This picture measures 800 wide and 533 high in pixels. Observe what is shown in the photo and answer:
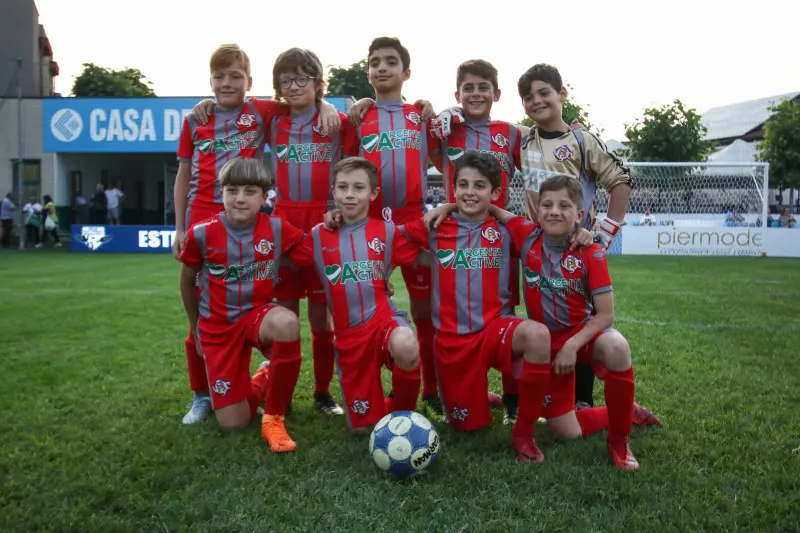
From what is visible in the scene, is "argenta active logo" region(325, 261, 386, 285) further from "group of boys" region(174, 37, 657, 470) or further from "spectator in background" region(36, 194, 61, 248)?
"spectator in background" region(36, 194, 61, 248)

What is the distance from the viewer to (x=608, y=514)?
214cm

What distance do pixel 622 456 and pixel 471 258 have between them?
3.46 feet

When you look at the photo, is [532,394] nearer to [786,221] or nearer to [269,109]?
[269,109]

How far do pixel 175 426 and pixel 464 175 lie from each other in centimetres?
182

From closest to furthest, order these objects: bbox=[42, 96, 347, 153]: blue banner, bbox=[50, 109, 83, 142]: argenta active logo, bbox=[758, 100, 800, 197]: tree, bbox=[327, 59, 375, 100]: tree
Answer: bbox=[42, 96, 347, 153]: blue banner < bbox=[50, 109, 83, 142]: argenta active logo < bbox=[758, 100, 800, 197]: tree < bbox=[327, 59, 375, 100]: tree

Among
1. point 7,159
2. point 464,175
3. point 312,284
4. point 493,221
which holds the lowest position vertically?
point 312,284

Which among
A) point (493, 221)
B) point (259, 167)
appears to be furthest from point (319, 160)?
point (493, 221)

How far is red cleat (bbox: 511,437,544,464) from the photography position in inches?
102

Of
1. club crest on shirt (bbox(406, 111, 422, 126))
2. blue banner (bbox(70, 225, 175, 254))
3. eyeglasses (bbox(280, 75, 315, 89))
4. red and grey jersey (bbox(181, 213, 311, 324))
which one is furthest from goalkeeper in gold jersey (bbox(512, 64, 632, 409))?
blue banner (bbox(70, 225, 175, 254))

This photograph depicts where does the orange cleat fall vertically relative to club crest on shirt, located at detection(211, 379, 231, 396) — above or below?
below

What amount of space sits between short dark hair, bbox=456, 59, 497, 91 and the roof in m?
45.1

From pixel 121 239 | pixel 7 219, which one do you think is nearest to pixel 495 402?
pixel 121 239

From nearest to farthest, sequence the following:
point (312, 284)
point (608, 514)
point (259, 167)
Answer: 1. point (608, 514)
2. point (259, 167)
3. point (312, 284)

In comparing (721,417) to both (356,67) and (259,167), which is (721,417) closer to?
(259,167)
